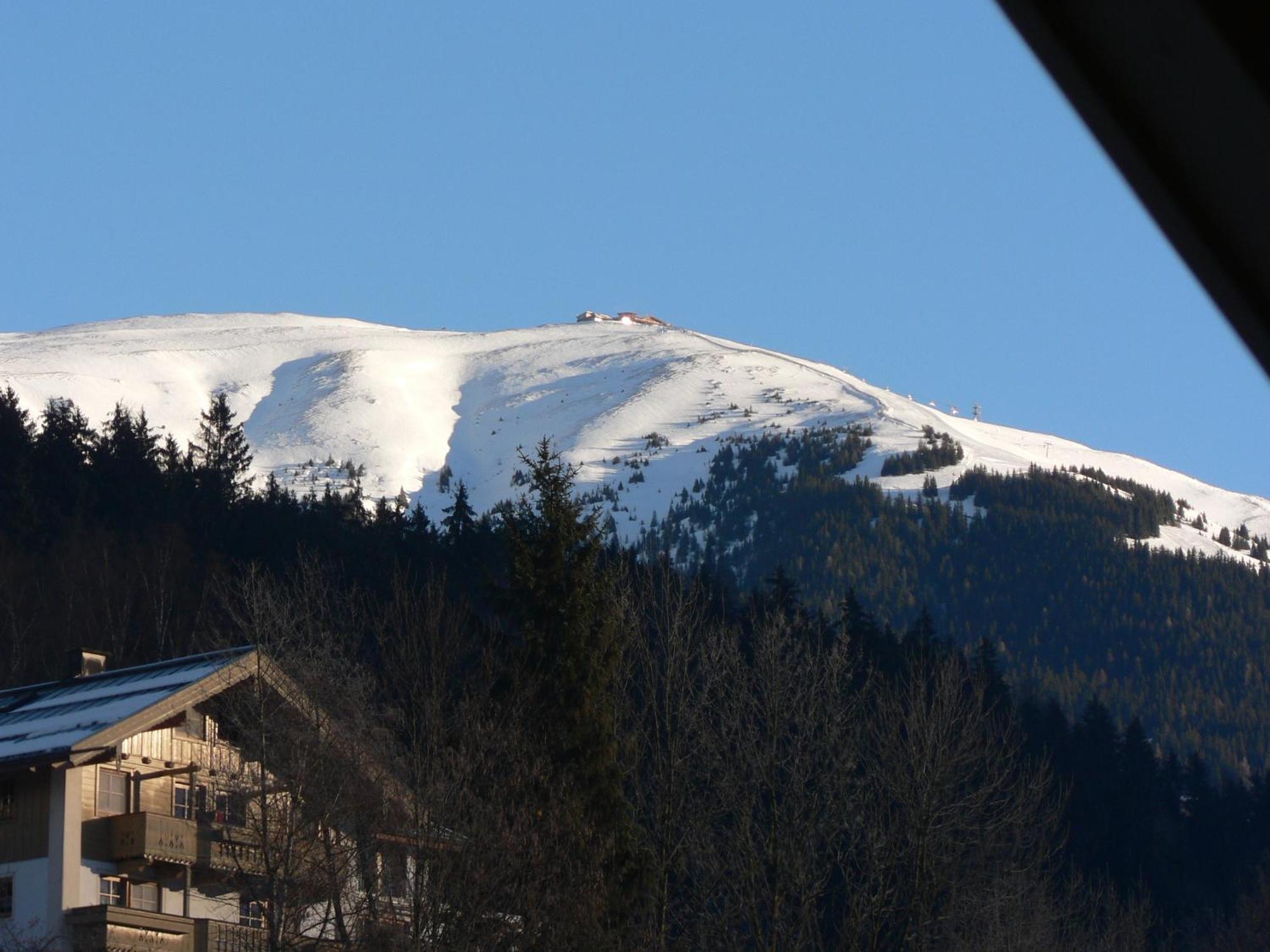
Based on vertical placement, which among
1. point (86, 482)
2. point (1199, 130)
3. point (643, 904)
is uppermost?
point (86, 482)

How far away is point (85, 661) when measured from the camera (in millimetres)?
35375

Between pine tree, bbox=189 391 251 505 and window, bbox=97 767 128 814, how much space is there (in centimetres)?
4030

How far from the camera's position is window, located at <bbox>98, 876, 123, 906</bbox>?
94.5 feet

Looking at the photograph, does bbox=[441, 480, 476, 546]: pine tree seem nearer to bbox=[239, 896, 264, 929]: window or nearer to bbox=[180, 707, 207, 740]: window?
bbox=[239, 896, 264, 929]: window

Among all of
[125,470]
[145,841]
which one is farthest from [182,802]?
[125,470]

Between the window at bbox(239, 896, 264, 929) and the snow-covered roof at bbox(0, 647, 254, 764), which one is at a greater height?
the snow-covered roof at bbox(0, 647, 254, 764)

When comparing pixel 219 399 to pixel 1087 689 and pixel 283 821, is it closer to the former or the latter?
pixel 283 821

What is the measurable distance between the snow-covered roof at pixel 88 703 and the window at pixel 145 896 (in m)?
2.96

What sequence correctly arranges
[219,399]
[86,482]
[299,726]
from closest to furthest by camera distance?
[299,726] → [86,482] → [219,399]

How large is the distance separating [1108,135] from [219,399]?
8011 centimetres

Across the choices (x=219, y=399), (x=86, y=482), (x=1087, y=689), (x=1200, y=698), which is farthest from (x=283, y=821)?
(x=1200, y=698)

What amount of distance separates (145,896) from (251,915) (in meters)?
1.97

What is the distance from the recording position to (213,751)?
2923cm

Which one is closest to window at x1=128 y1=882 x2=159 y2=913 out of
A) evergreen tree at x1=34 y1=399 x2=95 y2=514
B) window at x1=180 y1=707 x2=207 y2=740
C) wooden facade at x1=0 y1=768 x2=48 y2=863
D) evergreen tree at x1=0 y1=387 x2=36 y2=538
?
wooden facade at x1=0 y1=768 x2=48 y2=863
